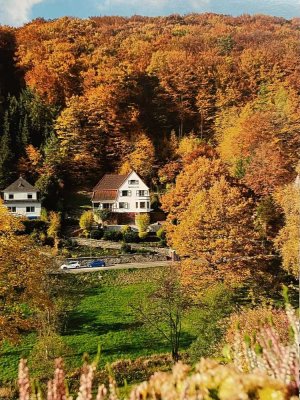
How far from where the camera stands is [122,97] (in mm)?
50000

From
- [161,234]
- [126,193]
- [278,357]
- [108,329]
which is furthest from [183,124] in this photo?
[278,357]

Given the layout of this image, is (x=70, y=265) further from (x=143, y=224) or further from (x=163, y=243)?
(x=143, y=224)

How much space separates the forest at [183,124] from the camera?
23469mm

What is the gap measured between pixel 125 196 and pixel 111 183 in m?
2.36

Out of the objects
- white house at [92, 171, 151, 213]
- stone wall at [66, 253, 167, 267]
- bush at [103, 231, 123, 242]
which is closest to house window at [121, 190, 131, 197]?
white house at [92, 171, 151, 213]

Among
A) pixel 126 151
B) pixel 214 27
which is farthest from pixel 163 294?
pixel 214 27

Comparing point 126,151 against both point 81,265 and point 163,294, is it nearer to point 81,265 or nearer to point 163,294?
point 81,265

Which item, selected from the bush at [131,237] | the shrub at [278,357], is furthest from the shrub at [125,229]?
the shrub at [278,357]

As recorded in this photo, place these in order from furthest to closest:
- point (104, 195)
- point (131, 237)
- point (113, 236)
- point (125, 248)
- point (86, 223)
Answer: point (104, 195) → point (86, 223) → point (113, 236) → point (131, 237) → point (125, 248)

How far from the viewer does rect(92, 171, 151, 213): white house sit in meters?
36.8

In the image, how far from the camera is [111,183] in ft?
128

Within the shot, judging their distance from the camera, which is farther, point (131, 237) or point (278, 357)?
point (131, 237)

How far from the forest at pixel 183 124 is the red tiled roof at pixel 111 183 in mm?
2587

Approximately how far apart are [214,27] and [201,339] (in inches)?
2161
